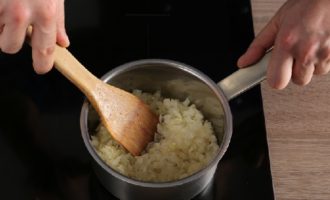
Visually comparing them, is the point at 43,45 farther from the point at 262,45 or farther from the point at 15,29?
the point at 262,45

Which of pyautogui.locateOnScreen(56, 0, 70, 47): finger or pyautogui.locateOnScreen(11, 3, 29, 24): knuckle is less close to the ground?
pyautogui.locateOnScreen(11, 3, 29, 24): knuckle

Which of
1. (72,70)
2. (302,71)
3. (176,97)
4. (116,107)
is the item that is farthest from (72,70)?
(302,71)

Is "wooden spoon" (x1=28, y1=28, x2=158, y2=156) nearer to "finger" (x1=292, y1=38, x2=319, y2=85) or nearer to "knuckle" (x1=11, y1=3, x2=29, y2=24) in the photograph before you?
"knuckle" (x1=11, y1=3, x2=29, y2=24)

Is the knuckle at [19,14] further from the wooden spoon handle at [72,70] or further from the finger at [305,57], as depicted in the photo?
the finger at [305,57]

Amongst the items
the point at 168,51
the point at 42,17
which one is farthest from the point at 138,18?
the point at 42,17

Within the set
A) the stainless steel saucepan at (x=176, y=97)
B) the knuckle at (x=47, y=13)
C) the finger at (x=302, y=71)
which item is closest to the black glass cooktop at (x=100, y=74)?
the stainless steel saucepan at (x=176, y=97)

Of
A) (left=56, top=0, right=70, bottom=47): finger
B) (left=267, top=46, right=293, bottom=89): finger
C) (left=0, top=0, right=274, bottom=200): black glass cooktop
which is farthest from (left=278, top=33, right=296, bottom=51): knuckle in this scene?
(left=56, top=0, right=70, bottom=47): finger

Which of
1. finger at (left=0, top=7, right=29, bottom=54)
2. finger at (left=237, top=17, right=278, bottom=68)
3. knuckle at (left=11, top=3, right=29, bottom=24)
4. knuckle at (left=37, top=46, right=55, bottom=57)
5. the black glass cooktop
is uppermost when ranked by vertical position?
knuckle at (left=11, top=3, right=29, bottom=24)
